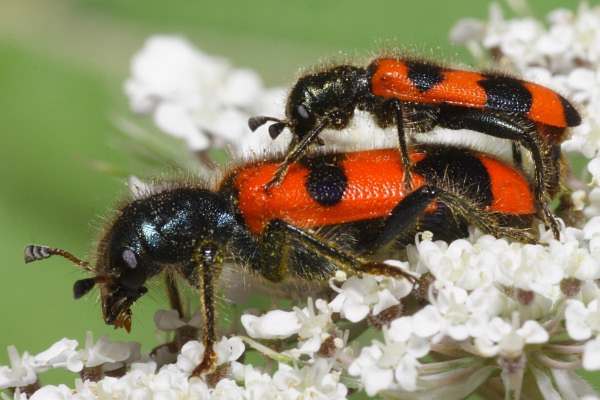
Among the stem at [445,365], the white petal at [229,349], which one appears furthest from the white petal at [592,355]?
the white petal at [229,349]

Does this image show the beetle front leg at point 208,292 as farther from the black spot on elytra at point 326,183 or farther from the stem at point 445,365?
the stem at point 445,365

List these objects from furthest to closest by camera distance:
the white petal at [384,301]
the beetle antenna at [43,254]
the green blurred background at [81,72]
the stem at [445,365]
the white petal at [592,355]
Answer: the green blurred background at [81,72] < the beetle antenna at [43,254] < the white petal at [384,301] < the stem at [445,365] < the white petal at [592,355]

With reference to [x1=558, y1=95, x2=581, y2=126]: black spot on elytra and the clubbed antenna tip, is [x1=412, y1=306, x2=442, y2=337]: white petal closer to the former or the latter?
[x1=558, y1=95, x2=581, y2=126]: black spot on elytra

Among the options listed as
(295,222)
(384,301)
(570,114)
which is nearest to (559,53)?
(570,114)

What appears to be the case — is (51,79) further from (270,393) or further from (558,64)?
(270,393)

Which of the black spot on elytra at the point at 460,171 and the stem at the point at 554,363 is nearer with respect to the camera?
the stem at the point at 554,363

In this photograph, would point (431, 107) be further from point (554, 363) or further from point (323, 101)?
point (554, 363)
